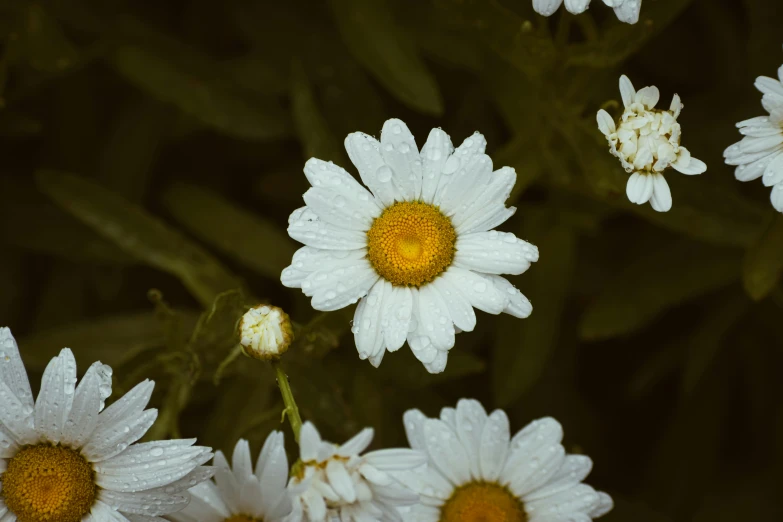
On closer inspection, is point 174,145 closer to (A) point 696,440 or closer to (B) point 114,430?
(B) point 114,430

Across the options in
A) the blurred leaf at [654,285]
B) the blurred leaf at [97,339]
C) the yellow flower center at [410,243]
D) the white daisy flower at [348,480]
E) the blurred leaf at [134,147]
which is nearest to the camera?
the white daisy flower at [348,480]

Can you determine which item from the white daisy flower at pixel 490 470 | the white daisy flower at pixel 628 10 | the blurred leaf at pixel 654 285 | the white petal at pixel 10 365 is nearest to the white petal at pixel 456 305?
the white daisy flower at pixel 490 470

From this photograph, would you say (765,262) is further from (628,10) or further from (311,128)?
(311,128)

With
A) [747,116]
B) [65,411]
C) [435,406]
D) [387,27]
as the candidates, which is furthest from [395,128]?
[747,116]

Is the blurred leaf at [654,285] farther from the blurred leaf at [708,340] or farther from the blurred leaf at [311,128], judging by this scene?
the blurred leaf at [311,128]

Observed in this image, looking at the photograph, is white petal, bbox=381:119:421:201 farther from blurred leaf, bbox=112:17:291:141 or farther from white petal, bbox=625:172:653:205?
blurred leaf, bbox=112:17:291:141

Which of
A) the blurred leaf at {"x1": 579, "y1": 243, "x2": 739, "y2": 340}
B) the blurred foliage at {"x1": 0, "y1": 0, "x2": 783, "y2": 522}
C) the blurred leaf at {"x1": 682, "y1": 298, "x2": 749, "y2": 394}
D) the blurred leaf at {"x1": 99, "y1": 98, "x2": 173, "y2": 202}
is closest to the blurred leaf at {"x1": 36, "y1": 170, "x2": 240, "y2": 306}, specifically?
the blurred foliage at {"x1": 0, "y1": 0, "x2": 783, "y2": 522}
